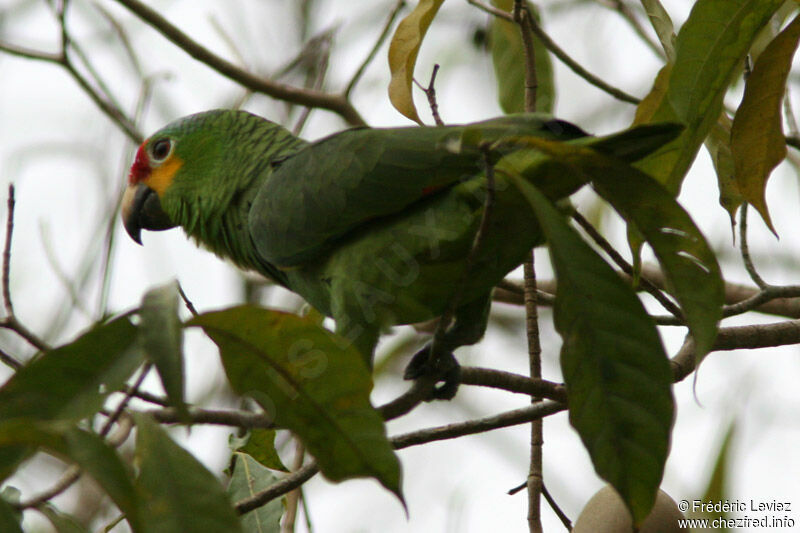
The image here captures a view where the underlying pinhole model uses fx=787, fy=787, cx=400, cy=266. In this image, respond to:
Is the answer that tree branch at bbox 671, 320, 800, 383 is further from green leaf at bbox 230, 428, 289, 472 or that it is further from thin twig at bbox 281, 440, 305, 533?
thin twig at bbox 281, 440, 305, 533

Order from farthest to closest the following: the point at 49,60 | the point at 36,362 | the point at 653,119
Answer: the point at 49,60
the point at 653,119
the point at 36,362

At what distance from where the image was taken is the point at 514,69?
265cm

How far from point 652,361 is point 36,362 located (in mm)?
837

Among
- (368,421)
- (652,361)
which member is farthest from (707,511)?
(368,421)

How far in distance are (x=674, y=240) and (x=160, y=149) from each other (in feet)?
6.10

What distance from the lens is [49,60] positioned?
286 cm

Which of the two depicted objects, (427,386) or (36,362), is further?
(427,386)

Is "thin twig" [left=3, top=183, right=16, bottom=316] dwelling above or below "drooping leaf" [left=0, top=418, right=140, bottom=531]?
above

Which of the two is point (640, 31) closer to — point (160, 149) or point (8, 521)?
point (160, 149)

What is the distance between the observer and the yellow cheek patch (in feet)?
8.33

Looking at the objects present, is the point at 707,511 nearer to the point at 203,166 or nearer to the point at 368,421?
the point at 368,421

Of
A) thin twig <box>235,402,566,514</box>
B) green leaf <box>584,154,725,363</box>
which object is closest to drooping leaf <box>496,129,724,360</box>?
green leaf <box>584,154,725,363</box>

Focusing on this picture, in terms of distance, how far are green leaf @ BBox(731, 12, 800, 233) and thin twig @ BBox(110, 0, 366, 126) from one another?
1603mm

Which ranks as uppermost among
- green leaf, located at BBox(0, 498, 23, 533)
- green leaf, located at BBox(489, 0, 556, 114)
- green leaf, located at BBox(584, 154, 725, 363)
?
green leaf, located at BBox(489, 0, 556, 114)
